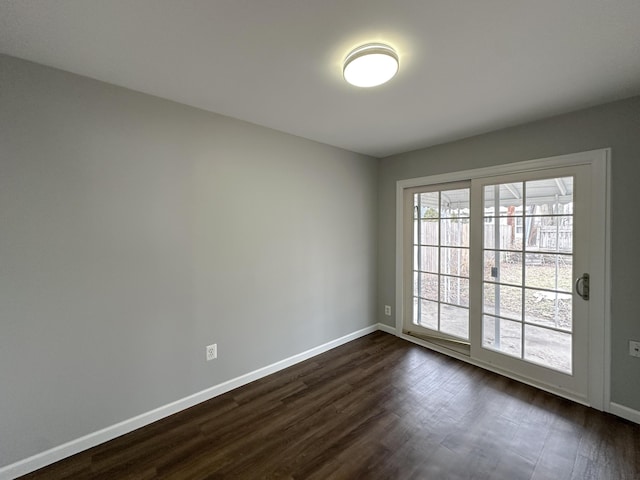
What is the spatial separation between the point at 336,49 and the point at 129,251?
6.29 ft

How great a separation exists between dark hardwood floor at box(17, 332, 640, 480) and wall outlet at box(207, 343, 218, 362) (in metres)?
0.36


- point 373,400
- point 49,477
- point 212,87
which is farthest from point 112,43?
point 373,400

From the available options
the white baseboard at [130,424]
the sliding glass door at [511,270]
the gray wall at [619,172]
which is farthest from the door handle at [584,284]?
the white baseboard at [130,424]

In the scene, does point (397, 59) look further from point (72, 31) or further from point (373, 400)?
point (373, 400)

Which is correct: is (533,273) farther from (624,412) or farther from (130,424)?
(130,424)

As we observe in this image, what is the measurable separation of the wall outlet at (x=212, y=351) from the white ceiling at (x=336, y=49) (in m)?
2.03

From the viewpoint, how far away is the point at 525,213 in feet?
8.25

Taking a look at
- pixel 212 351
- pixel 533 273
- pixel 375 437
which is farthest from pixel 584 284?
pixel 212 351

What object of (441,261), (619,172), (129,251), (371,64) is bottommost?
(441,261)

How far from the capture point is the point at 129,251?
6.26ft

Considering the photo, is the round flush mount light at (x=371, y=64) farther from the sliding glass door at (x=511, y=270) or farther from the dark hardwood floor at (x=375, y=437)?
the dark hardwood floor at (x=375, y=437)

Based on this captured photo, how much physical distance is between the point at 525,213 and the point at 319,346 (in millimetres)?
2557

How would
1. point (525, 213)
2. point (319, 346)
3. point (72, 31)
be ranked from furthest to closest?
1. point (319, 346)
2. point (525, 213)
3. point (72, 31)

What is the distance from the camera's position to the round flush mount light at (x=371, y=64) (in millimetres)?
1458
